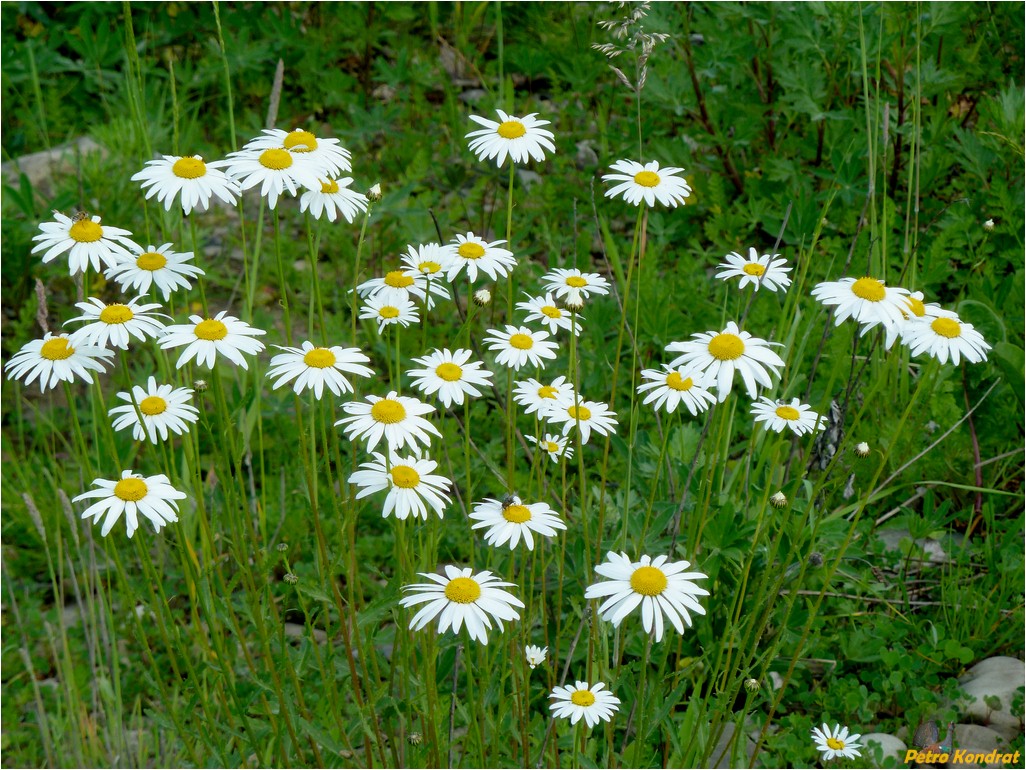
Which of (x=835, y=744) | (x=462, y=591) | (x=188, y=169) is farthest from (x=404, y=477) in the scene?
(x=835, y=744)

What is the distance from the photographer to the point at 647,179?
1657 mm

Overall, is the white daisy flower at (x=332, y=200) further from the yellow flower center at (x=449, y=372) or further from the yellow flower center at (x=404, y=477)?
the yellow flower center at (x=404, y=477)

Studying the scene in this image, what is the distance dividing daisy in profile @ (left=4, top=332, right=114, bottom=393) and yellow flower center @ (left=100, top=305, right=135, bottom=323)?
5cm

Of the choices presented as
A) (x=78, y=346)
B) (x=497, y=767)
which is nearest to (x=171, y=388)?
(x=78, y=346)

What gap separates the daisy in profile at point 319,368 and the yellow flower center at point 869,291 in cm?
69

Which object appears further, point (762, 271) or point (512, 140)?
point (762, 271)

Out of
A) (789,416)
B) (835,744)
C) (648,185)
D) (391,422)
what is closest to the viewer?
(391,422)

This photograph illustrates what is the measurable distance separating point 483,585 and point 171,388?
0.74 m

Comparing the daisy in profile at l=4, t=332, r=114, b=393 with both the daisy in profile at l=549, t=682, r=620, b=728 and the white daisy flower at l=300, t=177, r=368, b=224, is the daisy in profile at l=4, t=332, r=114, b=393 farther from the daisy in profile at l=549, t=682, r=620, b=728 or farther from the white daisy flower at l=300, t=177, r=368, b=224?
the daisy in profile at l=549, t=682, r=620, b=728

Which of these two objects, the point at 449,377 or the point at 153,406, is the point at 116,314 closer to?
the point at 153,406

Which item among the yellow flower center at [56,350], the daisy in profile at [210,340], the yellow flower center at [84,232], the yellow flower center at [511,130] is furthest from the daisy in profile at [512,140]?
the yellow flower center at [56,350]

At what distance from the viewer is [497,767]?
1.71 meters

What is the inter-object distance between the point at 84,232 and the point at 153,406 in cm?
32

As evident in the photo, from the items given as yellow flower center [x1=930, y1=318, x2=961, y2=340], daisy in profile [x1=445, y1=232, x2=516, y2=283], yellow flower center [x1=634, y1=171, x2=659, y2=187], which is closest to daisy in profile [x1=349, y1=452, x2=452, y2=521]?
daisy in profile [x1=445, y1=232, x2=516, y2=283]
